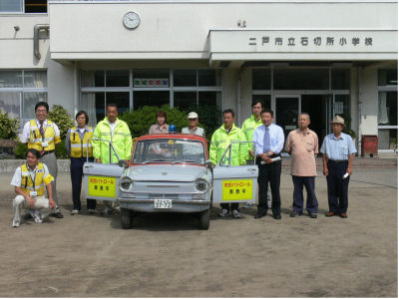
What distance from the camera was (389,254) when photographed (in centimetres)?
698

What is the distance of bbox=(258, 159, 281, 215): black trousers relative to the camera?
9461 mm

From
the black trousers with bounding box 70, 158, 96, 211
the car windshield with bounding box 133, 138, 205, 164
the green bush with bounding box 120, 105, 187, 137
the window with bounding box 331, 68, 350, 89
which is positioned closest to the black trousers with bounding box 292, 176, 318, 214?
the car windshield with bounding box 133, 138, 205, 164

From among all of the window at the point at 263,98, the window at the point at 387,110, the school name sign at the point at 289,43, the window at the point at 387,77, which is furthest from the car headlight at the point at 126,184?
the window at the point at 387,77

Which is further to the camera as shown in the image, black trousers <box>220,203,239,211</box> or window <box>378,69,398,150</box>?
window <box>378,69,398,150</box>

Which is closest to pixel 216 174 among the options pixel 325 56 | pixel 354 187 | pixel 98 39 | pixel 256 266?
pixel 256 266

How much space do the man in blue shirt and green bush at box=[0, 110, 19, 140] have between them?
42.7 feet

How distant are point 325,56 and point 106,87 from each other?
319 inches

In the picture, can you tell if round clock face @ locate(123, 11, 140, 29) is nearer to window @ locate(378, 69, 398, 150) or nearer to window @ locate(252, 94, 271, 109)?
window @ locate(252, 94, 271, 109)

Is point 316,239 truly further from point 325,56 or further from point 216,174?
point 325,56

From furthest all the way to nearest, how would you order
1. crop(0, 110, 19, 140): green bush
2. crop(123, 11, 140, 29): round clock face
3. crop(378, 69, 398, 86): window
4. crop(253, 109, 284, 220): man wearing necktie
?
crop(378, 69, 398, 86): window, crop(123, 11, 140, 29): round clock face, crop(0, 110, 19, 140): green bush, crop(253, 109, 284, 220): man wearing necktie

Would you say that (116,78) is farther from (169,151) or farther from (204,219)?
(204,219)

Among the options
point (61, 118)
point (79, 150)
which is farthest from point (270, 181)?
point (61, 118)

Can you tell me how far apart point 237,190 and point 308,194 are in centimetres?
141

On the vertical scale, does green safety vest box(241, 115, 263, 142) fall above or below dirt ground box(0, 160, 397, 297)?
above
